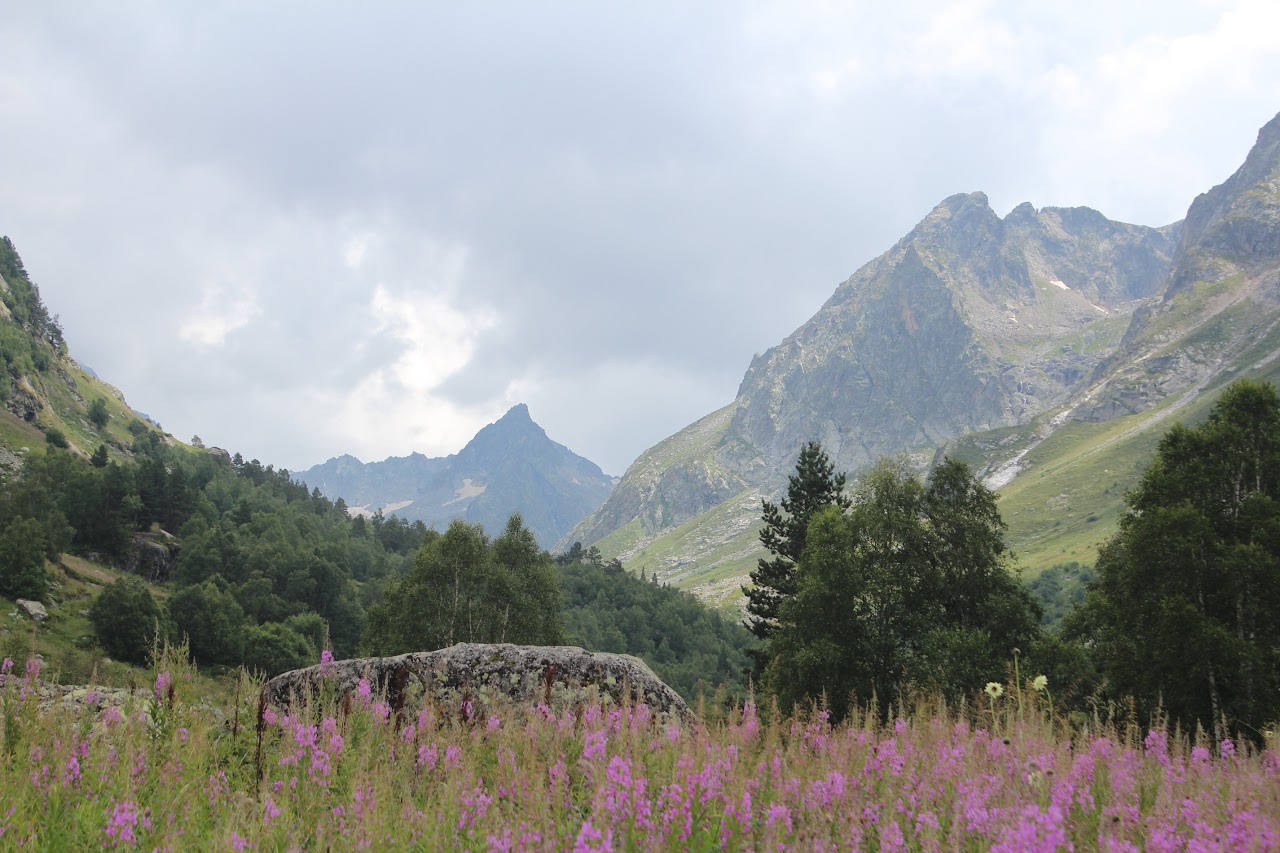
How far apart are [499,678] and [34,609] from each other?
89.3 metres

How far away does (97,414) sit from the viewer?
191m

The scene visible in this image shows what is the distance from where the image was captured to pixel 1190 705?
1005 inches

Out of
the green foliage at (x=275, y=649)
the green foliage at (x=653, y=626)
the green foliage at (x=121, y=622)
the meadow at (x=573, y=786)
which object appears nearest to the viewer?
the meadow at (x=573, y=786)

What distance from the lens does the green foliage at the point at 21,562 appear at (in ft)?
250

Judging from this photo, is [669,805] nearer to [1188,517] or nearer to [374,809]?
[374,809]

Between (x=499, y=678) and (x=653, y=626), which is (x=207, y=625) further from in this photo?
(x=499, y=678)

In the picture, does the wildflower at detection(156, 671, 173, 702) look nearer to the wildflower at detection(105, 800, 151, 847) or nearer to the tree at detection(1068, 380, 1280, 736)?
the wildflower at detection(105, 800, 151, 847)

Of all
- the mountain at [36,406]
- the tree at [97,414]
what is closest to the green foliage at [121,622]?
the mountain at [36,406]

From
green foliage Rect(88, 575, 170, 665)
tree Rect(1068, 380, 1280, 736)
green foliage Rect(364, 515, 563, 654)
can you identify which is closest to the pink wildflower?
tree Rect(1068, 380, 1280, 736)

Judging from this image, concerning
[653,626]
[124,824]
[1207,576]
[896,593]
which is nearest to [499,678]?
[124,824]

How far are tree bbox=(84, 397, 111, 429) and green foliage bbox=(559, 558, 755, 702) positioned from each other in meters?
132

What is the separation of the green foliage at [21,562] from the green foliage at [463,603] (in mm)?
47221

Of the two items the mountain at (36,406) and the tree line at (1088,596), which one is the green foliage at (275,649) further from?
the tree line at (1088,596)

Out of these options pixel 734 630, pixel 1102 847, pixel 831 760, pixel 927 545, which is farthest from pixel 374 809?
pixel 734 630
